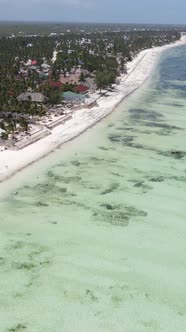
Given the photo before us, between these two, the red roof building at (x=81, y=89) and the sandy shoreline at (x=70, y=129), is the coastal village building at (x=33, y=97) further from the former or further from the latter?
the red roof building at (x=81, y=89)

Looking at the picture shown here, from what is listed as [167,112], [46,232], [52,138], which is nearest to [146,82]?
[167,112]

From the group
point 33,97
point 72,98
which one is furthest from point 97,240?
point 72,98

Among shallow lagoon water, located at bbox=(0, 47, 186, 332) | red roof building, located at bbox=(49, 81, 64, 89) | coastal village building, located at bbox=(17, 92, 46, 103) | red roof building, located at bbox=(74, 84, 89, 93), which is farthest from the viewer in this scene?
red roof building, located at bbox=(74, 84, 89, 93)

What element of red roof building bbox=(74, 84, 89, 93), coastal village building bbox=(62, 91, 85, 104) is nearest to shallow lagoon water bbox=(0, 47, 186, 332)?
coastal village building bbox=(62, 91, 85, 104)

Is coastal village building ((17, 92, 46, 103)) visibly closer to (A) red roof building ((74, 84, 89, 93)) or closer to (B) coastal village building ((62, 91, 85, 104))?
(B) coastal village building ((62, 91, 85, 104))

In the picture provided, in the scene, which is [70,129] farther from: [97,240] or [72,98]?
[97,240]

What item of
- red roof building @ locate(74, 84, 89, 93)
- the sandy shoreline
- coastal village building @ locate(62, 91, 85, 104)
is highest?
red roof building @ locate(74, 84, 89, 93)
